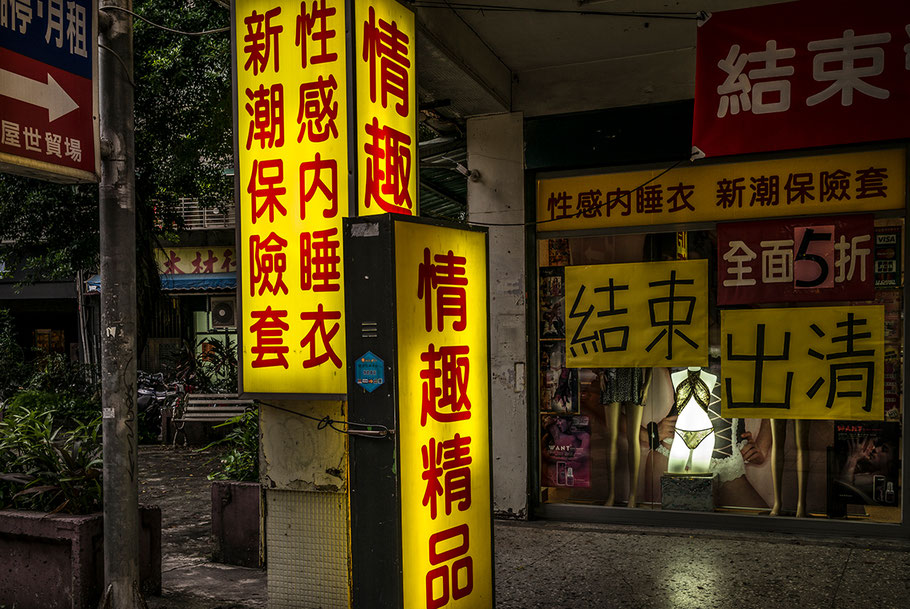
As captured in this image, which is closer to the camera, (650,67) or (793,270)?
(793,270)

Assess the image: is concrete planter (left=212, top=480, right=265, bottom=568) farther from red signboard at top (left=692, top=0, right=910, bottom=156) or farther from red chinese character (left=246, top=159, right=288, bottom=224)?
red signboard at top (left=692, top=0, right=910, bottom=156)

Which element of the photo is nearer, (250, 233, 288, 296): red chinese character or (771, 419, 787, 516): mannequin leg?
(250, 233, 288, 296): red chinese character

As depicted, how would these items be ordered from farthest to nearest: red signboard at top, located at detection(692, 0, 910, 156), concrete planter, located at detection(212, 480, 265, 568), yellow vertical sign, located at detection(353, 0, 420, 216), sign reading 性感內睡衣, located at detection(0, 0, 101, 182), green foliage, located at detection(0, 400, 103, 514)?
1. concrete planter, located at detection(212, 480, 265, 568)
2. green foliage, located at detection(0, 400, 103, 514)
3. yellow vertical sign, located at detection(353, 0, 420, 216)
4. red signboard at top, located at detection(692, 0, 910, 156)
5. sign reading 性感內睡衣, located at detection(0, 0, 101, 182)

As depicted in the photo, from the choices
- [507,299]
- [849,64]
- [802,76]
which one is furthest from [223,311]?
[849,64]

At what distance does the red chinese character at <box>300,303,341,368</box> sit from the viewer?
4.71 metres

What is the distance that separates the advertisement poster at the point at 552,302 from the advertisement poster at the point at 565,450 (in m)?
0.87

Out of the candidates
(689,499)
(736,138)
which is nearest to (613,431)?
(689,499)

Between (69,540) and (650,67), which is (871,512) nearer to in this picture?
(650,67)

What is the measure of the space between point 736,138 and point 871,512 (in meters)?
3.71

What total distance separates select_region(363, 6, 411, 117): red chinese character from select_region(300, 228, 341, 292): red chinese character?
3.14 feet

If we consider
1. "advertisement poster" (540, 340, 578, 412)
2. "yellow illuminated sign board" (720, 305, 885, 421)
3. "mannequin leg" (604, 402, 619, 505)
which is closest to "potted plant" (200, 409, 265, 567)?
"advertisement poster" (540, 340, 578, 412)

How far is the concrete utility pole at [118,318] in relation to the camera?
478cm

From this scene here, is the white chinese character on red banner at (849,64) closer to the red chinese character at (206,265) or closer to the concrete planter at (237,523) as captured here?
the concrete planter at (237,523)

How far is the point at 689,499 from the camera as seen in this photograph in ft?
23.2
